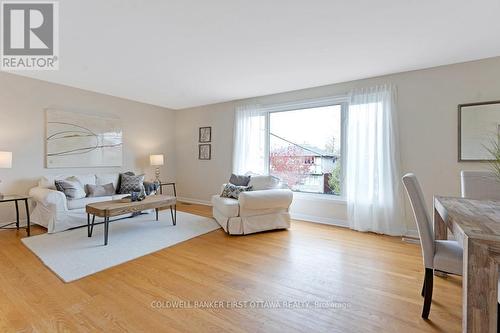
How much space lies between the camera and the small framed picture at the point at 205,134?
226 inches

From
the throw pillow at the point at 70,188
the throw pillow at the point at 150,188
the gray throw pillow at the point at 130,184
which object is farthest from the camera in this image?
the throw pillow at the point at 150,188

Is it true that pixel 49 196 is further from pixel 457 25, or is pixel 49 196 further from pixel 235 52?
pixel 457 25

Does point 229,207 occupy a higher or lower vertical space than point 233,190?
lower

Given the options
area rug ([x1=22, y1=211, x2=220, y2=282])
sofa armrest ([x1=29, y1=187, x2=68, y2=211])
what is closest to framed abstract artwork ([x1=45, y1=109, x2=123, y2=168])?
sofa armrest ([x1=29, y1=187, x2=68, y2=211])

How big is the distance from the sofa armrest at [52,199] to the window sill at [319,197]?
369 centimetres

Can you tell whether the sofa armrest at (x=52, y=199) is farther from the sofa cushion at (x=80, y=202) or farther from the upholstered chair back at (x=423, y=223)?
the upholstered chair back at (x=423, y=223)

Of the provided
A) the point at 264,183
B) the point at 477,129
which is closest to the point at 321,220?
the point at 264,183

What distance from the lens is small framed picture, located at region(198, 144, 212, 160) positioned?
18.9 feet

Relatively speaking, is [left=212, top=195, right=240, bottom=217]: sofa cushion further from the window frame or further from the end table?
the end table

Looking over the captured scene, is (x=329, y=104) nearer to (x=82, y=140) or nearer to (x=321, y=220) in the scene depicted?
(x=321, y=220)

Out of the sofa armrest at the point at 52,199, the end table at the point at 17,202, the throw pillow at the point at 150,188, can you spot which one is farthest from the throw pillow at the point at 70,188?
the throw pillow at the point at 150,188

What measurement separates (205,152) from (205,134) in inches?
16.8

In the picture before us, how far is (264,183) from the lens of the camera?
162 inches
